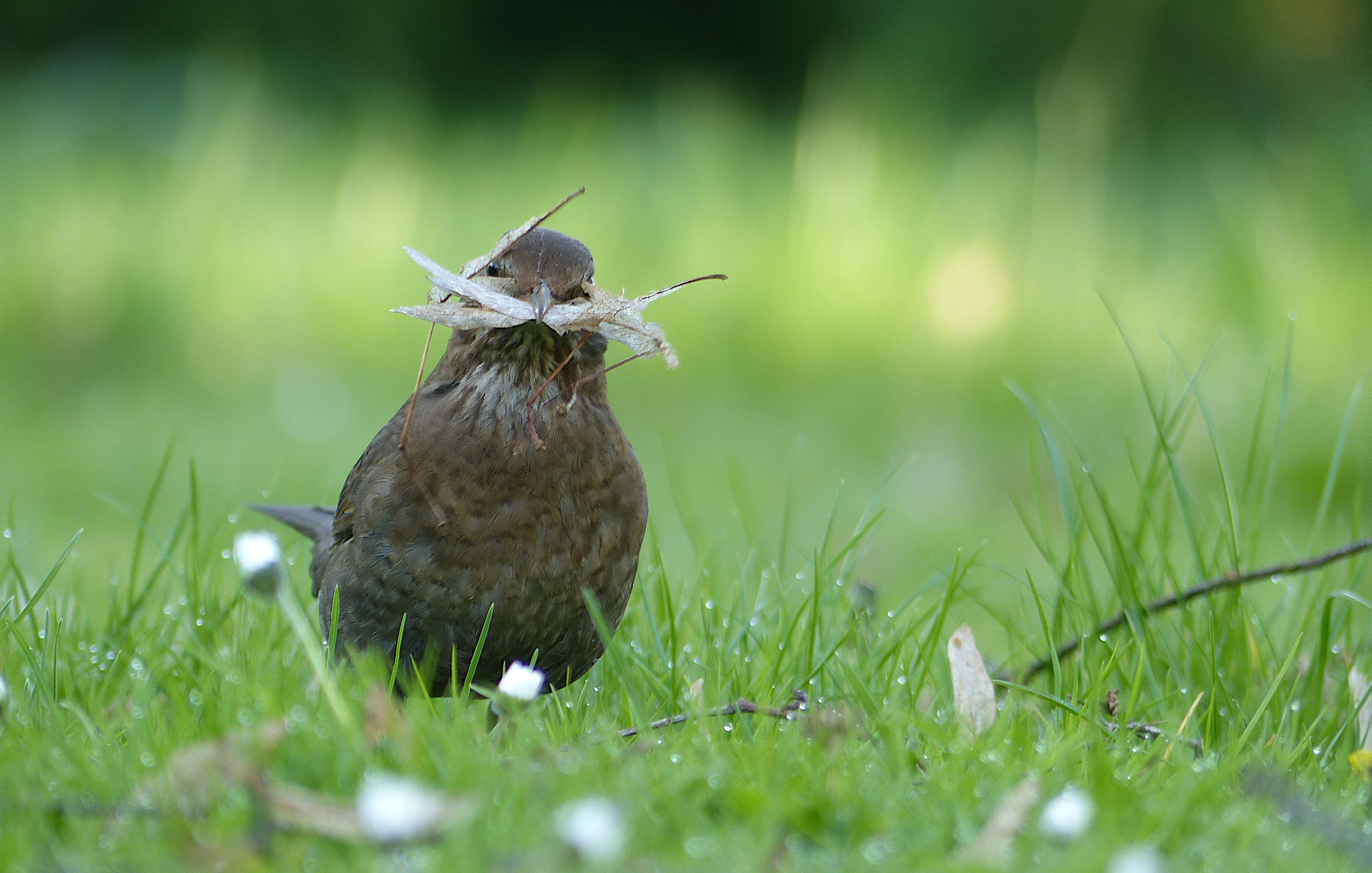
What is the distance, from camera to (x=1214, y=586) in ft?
6.97

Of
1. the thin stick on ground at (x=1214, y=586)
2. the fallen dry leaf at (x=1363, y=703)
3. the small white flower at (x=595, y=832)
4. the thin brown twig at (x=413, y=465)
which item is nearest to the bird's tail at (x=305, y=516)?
the thin brown twig at (x=413, y=465)

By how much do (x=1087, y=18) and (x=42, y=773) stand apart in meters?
9.13

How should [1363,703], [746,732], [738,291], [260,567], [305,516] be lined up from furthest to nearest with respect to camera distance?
[738,291] → [305,516] → [1363,703] → [746,732] → [260,567]

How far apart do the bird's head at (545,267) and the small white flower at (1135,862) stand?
4.10 ft

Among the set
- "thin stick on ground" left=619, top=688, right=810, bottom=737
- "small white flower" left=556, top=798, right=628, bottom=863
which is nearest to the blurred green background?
"thin stick on ground" left=619, top=688, right=810, bottom=737

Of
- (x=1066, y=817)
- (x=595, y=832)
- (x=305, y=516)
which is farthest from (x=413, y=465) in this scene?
(x=1066, y=817)

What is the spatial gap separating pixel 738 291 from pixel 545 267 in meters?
3.86

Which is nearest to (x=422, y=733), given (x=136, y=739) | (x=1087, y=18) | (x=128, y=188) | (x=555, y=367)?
(x=136, y=739)

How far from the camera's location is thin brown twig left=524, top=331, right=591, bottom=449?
2.09 m

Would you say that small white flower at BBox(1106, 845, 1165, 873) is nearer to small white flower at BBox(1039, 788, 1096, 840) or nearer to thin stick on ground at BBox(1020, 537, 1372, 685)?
small white flower at BBox(1039, 788, 1096, 840)

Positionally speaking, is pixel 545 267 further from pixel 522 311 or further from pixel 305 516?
pixel 305 516

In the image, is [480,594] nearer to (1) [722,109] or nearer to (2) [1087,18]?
(1) [722,109]

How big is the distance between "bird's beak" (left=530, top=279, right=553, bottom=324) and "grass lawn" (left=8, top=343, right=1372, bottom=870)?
1.69 feet

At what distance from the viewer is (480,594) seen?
207 centimetres
